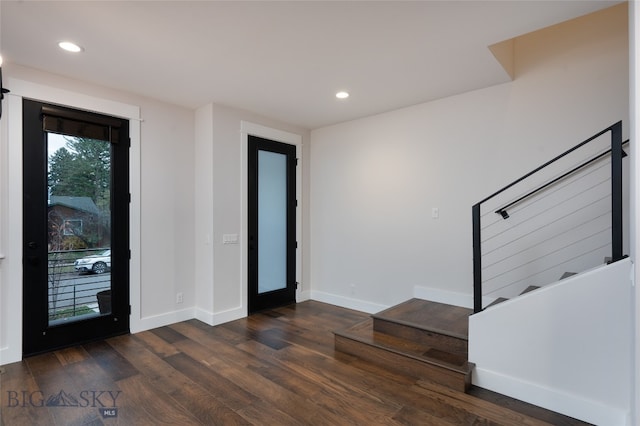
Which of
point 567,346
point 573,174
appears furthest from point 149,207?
point 573,174

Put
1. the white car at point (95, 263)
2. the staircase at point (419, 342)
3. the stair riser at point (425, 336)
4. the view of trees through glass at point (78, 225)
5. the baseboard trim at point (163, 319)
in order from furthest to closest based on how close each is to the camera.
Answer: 1. the baseboard trim at point (163, 319)
2. the white car at point (95, 263)
3. the view of trees through glass at point (78, 225)
4. the stair riser at point (425, 336)
5. the staircase at point (419, 342)

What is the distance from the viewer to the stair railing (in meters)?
2.12

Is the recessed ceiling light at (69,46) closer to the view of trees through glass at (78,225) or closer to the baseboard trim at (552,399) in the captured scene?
the view of trees through glass at (78,225)

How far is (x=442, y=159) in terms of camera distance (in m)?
3.93

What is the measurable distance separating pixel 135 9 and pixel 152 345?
308cm

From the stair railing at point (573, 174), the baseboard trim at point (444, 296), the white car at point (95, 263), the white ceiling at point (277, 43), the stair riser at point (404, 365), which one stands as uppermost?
the white ceiling at point (277, 43)

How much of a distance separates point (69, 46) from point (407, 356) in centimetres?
387

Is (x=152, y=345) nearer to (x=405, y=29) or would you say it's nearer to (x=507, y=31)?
(x=405, y=29)

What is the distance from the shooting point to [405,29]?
8.07 feet

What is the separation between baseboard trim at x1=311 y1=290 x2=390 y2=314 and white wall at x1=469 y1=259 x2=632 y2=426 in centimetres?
192

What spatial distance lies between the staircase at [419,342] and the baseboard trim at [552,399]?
0.53 ft

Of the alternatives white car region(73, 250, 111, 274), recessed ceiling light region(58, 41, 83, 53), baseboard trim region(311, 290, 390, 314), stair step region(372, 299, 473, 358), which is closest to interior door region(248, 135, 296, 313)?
baseboard trim region(311, 290, 390, 314)

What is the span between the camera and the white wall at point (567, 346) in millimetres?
2113

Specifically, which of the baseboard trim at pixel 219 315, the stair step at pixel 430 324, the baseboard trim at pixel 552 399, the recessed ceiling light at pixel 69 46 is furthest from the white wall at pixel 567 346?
the recessed ceiling light at pixel 69 46
